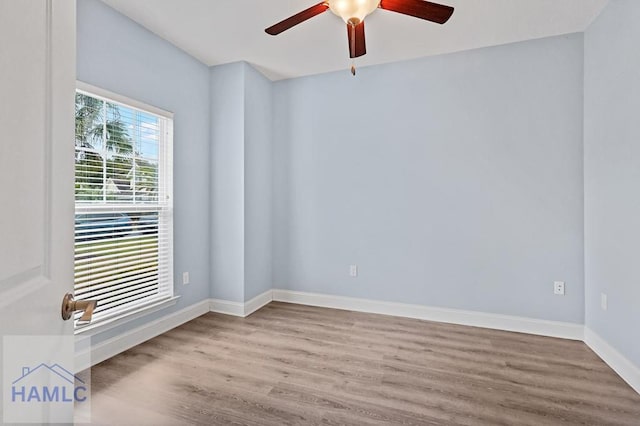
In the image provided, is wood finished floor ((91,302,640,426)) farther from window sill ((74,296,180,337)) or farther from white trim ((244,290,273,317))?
white trim ((244,290,273,317))

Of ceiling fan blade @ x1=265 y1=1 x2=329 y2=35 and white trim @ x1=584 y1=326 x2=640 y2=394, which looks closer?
ceiling fan blade @ x1=265 y1=1 x2=329 y2=35

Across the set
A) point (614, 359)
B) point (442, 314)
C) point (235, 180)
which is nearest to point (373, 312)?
point (442, 314)

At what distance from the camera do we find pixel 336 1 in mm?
1756

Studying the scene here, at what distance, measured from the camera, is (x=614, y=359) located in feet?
7.47

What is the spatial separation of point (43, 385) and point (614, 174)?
10.6 ft

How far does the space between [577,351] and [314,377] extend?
2162 mm

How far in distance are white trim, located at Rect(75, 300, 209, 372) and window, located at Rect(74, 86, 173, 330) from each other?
0.19 m

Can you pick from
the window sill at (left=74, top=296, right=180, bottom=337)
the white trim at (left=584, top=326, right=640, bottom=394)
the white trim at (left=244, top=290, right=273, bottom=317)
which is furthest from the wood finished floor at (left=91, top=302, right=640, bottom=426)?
the white trim at (left=244, top=290, right=273, bottom=317)

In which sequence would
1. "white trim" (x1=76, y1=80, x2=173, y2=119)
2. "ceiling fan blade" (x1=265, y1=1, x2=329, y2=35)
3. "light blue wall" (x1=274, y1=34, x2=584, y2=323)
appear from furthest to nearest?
1. "light blue wall" (x1=274, y1=34, x2=584, y2=323)
2. "white trim" (x1=76, y1=80, x2=173, y2=119)
3. "ceiling fan blade" (x1=265, y1=1, x2=329, y2=35)

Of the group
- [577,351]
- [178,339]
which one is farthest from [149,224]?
[577,351]

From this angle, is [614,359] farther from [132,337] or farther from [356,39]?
[132,337]

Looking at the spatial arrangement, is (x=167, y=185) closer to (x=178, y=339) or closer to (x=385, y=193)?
(x=178, y=339)

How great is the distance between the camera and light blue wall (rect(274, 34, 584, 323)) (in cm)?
285

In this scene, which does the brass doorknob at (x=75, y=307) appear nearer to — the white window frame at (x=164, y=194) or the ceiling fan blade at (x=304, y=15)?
the white window frame at (x=164, y=194)
